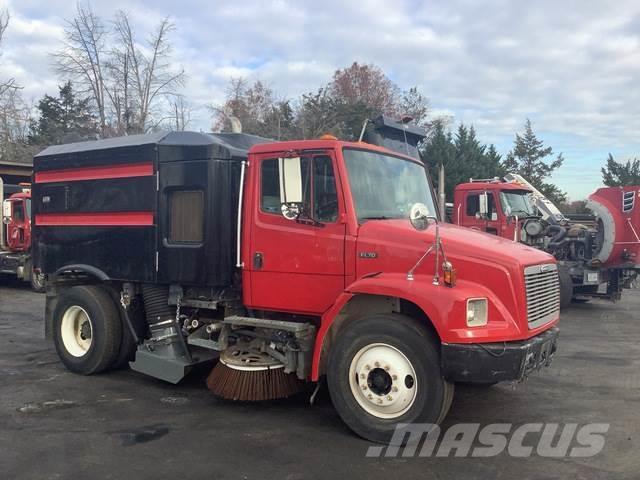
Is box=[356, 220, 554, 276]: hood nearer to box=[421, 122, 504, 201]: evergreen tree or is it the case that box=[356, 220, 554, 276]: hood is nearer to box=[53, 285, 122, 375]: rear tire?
box=[53, 285, 122, 375]: rear tire

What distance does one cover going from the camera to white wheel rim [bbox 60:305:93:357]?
24.5ft

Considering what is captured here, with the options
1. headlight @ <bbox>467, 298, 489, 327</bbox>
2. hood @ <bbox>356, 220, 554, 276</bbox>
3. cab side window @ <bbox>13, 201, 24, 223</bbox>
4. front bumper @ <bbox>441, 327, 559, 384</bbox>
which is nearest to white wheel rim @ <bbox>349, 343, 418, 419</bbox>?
front bumper @ <bbox>441, 327, 559, 384</bbox>

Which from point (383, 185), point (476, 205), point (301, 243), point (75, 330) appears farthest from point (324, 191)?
point (476, 205)

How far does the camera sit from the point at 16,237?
1670 cm

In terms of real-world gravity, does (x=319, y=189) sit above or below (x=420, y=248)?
above

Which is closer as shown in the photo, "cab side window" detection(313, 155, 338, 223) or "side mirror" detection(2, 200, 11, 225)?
"cab side window" detection(313, 155, 338, 223)

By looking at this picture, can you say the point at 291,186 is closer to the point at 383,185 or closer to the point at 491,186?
the point at 383,185

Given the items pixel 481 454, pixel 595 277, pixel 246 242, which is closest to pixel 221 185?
pixel 246 242

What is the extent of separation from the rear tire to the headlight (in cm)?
437

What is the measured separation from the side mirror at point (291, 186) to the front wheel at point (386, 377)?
3.88 feet

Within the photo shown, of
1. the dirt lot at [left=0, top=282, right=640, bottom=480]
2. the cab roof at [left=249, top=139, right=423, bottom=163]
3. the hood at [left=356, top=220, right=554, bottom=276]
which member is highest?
the cab roof at [left=249, top=139, right=423, bottom=163]

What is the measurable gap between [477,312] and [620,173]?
160 feet

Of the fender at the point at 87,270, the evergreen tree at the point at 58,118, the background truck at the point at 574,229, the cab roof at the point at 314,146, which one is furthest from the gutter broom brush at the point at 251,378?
A: the evergreen tree at the point at 58,118

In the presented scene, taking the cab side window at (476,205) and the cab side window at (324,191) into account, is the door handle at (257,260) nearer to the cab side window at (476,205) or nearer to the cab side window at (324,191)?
the cab side window at (324,191)
